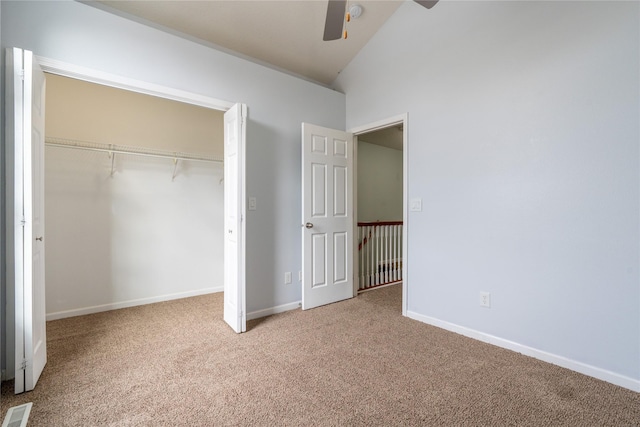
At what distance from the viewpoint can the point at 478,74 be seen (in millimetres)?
2396

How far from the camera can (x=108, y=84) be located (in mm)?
2154

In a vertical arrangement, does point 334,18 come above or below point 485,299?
above

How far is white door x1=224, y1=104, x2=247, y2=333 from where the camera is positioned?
251cm

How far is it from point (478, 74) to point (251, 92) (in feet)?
6.84

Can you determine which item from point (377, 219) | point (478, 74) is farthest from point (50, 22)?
point (377, 219)

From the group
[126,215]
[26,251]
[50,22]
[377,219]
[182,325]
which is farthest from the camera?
[377,219]

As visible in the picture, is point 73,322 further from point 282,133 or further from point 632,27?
point 632,27

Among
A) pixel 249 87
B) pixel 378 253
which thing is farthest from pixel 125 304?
pixel 378 253

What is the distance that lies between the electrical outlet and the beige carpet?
317mm

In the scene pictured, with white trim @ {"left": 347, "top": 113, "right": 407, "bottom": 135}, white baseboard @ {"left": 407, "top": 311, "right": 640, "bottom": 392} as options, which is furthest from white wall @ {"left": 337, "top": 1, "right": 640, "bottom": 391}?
white trim @ {"left": 347, "top": 113, "right": 407, "bottom": 135}

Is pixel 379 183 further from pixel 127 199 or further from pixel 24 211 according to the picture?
pixel 24 211

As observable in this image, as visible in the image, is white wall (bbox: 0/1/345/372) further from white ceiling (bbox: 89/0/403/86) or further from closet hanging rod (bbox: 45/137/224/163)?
closet hanging rod (bbox: 45/137/224/163)

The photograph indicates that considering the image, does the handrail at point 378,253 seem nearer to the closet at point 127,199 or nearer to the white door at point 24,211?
the closet at point 127,199

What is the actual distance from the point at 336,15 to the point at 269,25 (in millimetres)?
1313
